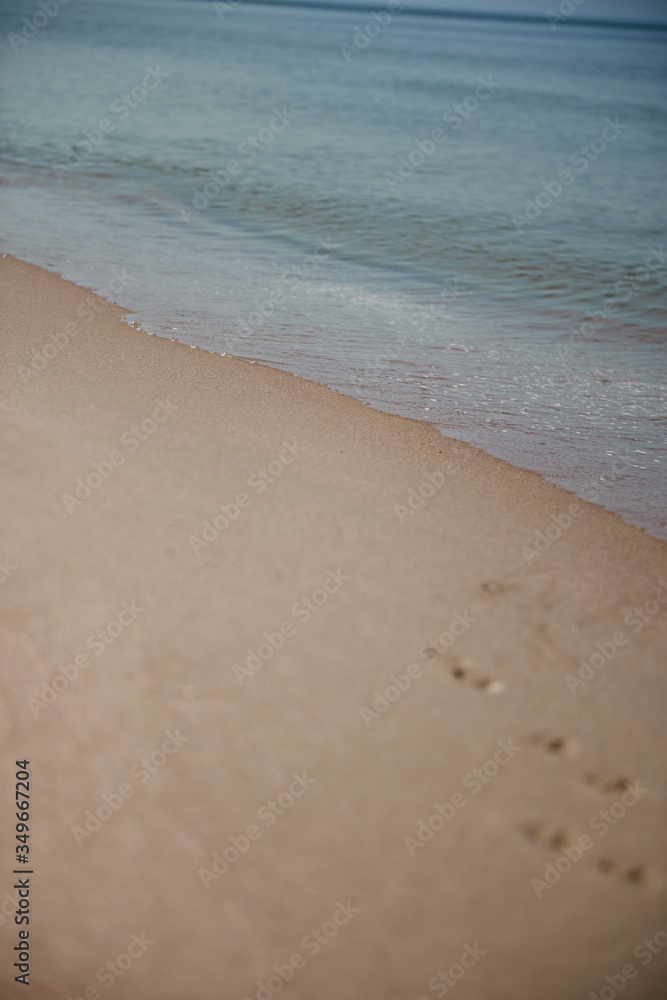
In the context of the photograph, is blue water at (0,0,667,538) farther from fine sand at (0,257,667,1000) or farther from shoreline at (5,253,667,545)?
fine sand at (0,257,667,1000)

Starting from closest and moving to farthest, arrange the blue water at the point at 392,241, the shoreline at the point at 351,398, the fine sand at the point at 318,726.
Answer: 1. the fine sand at the point at 318,726
2. the shoreline at the point at 351,398
3. the blue water at the point at 392,241

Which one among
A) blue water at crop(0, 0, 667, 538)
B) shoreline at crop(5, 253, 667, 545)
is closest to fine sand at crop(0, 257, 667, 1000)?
shoreline at crop(5, 253, 667, 545)

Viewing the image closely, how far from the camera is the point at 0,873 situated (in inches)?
76.0

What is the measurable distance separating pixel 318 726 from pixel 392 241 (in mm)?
7888

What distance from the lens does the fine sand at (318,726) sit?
6.00 ft

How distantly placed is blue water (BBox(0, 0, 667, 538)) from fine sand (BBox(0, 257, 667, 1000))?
45.8 inches

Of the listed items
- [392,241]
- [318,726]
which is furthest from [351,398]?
[392,241]

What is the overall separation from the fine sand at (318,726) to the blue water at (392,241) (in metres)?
1.16

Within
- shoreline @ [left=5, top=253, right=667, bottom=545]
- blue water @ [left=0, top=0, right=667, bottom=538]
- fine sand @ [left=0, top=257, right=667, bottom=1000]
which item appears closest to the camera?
fine sand @ [left=0, top=257, right=667, bottom=1000]

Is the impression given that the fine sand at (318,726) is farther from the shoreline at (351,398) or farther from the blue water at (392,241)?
the blue water at (392,241)

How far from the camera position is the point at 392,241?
9164mm

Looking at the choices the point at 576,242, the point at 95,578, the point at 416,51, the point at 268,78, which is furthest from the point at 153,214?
the point at 416,51

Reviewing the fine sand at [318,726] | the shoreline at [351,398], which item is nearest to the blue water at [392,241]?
the shoreline at [351,398]

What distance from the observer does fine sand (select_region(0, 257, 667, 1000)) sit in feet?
6.00
